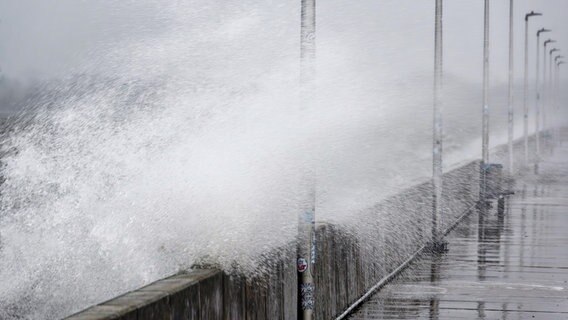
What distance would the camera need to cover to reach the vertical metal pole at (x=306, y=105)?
27.2ft

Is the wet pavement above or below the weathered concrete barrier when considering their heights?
below

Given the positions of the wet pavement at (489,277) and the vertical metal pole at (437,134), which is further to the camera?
the vertical metal pole at (437,134)

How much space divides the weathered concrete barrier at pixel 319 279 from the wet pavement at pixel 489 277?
388 millimetres

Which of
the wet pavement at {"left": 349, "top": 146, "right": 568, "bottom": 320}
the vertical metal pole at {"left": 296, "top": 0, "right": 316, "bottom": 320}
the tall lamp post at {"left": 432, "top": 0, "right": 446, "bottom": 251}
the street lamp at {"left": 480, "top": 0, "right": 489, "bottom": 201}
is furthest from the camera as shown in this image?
the street lamp at {"left": 480, "top": 0, "right": 489, "bottom": 201}

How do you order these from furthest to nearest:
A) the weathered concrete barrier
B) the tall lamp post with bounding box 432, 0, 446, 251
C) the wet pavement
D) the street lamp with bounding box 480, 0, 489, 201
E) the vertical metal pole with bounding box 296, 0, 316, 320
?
1. the street lamp with bounding box 480, 0, 489, 201
2. the tall lamp post with bounding box 432, 0, 446, 251
3. the wet pavement
4. the vertical metal pole with bounding box 296, 0, 316, 320
5. the weathered concrete barrier

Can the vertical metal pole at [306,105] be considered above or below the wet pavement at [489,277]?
above

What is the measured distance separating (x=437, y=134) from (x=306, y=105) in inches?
441

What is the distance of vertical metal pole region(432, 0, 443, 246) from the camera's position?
18.5 metres

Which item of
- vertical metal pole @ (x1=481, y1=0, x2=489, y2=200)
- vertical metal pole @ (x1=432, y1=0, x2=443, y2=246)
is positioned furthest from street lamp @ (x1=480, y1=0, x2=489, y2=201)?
vertical metal pole @ (x1=432, y1=0, x2=443, y2=246)

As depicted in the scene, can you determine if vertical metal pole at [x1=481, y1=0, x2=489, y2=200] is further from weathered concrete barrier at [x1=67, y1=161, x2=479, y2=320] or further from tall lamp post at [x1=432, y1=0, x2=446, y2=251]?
weathered concrete barrier at [x1=67, y1=161, x2=479, y2=320]

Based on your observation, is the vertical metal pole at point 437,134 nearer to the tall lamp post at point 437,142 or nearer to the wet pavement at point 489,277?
the tall lamp post at point 437,142

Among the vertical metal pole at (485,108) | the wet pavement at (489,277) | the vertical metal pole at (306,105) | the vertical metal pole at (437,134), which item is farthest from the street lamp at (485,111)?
the vertical metal pole at (306,105)

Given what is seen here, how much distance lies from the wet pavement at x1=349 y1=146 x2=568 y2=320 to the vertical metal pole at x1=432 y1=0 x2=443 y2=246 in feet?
1.88

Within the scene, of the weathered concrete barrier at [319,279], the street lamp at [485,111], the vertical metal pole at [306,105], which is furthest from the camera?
the street lamp at [485,111]
